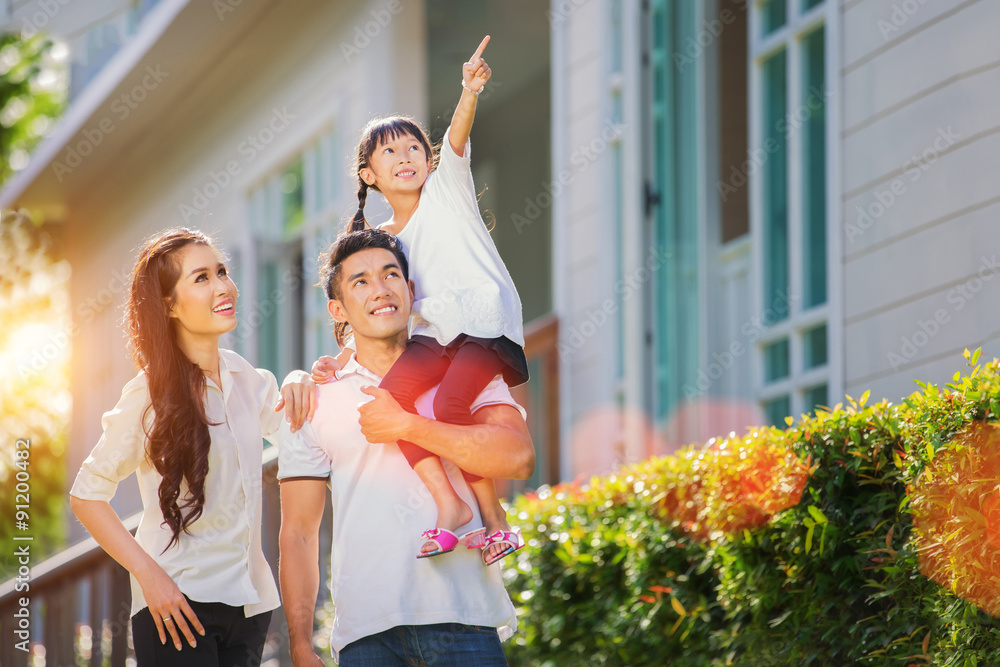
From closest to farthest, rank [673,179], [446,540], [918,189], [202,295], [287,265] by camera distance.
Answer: [446,540] < [202,295] < [918,189] < [673,179] < [287,265]

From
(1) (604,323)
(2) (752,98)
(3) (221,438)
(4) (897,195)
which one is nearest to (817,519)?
(3) (221,438)

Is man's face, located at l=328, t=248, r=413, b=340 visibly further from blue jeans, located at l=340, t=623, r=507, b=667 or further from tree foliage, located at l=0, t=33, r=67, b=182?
tree foliage, located at l=0, t=33, r=67, b=182

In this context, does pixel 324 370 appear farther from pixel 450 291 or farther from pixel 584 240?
pixel 584 240

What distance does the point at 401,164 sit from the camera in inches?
123

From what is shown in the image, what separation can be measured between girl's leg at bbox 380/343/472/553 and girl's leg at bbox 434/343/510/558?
40mm

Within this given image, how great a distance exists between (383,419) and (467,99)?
877 mm

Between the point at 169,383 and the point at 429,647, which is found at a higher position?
the point at 169,383


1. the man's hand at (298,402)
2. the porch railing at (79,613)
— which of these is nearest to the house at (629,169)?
the man's hand at (298,402)

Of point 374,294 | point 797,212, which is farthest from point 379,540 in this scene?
point 797,212

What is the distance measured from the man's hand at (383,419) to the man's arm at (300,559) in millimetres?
199

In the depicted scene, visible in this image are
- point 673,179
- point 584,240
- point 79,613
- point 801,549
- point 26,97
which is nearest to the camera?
point 801,549

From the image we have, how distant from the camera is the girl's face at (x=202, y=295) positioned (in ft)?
9.68

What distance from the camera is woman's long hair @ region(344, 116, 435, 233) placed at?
3.14m

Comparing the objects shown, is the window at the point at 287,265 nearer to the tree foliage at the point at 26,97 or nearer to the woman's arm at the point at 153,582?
the woman's arm at the point at 153,582
